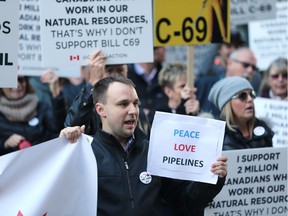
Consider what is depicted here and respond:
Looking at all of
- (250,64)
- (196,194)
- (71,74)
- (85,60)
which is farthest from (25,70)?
(196,194)

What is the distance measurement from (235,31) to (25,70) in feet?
16.0

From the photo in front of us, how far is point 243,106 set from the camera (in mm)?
6641

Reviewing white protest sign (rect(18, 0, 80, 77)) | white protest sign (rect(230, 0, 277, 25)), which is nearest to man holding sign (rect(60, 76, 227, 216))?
white protest sign (rect(18, 0, 80, 77))

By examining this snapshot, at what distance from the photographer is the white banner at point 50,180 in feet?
16.2

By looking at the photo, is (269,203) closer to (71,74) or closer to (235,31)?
(71,74)

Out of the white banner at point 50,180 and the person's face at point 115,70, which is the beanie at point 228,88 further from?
the white banner at point 50,180

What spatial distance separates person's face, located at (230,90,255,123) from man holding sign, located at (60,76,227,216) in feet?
4.66

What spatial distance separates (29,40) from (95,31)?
7.23 ft

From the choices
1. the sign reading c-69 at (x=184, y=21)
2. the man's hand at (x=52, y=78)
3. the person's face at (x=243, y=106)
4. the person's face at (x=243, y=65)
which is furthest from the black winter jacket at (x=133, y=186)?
the person's face at (x=243, y=65)

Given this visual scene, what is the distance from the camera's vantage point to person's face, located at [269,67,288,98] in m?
9.47

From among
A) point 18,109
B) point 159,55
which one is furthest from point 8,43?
point 159,55

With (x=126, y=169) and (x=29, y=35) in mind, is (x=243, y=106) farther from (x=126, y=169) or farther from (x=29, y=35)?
(x=29, y=35)

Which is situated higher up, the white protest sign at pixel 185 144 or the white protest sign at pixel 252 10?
the white protest sign at pixel 252 10

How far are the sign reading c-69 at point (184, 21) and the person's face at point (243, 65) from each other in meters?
2.68
